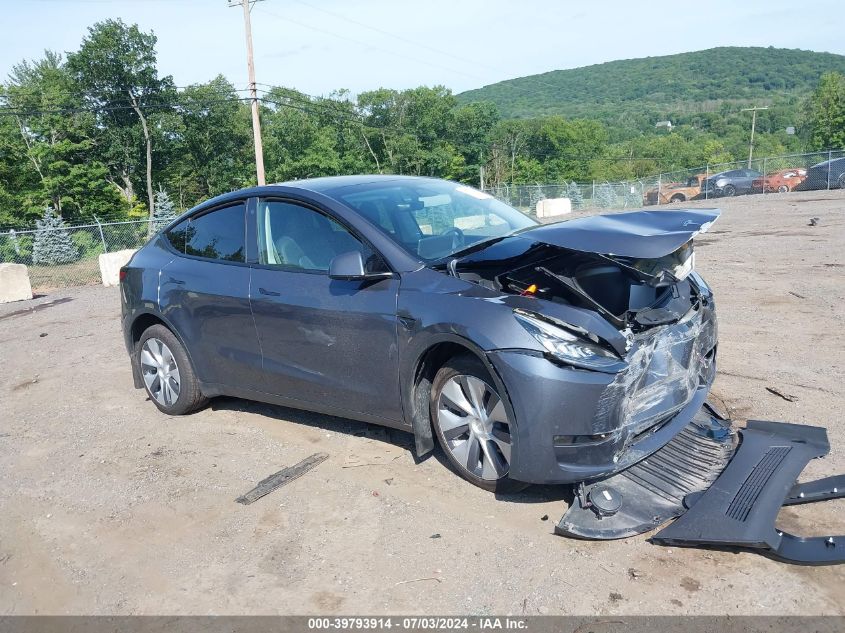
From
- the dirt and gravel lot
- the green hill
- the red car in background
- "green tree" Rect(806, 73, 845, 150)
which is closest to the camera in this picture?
the dirt and gravel lot

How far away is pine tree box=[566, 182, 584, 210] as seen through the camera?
4153 centimetres

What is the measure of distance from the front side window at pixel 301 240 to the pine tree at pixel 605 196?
3841cm

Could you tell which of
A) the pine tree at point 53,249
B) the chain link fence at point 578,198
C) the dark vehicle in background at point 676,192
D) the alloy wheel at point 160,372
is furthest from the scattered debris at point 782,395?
the dark vehicle in background at point 676,192

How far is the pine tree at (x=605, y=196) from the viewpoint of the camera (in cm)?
4119

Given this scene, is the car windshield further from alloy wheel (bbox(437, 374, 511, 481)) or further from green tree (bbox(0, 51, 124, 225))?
green tree (bbox(0, 51, 124, 225))

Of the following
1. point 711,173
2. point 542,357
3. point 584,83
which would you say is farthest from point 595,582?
point 584,83

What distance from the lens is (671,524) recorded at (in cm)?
344

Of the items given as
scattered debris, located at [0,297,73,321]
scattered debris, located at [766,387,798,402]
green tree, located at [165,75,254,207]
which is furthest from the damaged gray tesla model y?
green tree, located at [165,75,254,207]

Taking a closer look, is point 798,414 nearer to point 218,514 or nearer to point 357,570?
point 357,570

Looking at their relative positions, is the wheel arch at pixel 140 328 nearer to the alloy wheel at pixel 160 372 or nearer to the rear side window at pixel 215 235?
the alloy wheel at pixel 160 372

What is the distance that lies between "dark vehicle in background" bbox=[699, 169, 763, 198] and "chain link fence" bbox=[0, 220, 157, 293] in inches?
1108

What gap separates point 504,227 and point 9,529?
3.64 metres

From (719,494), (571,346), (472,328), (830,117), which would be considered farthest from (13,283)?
(830,117)

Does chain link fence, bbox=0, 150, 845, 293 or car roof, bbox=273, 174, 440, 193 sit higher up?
car roof, bbox=273, 174, 440, 193
